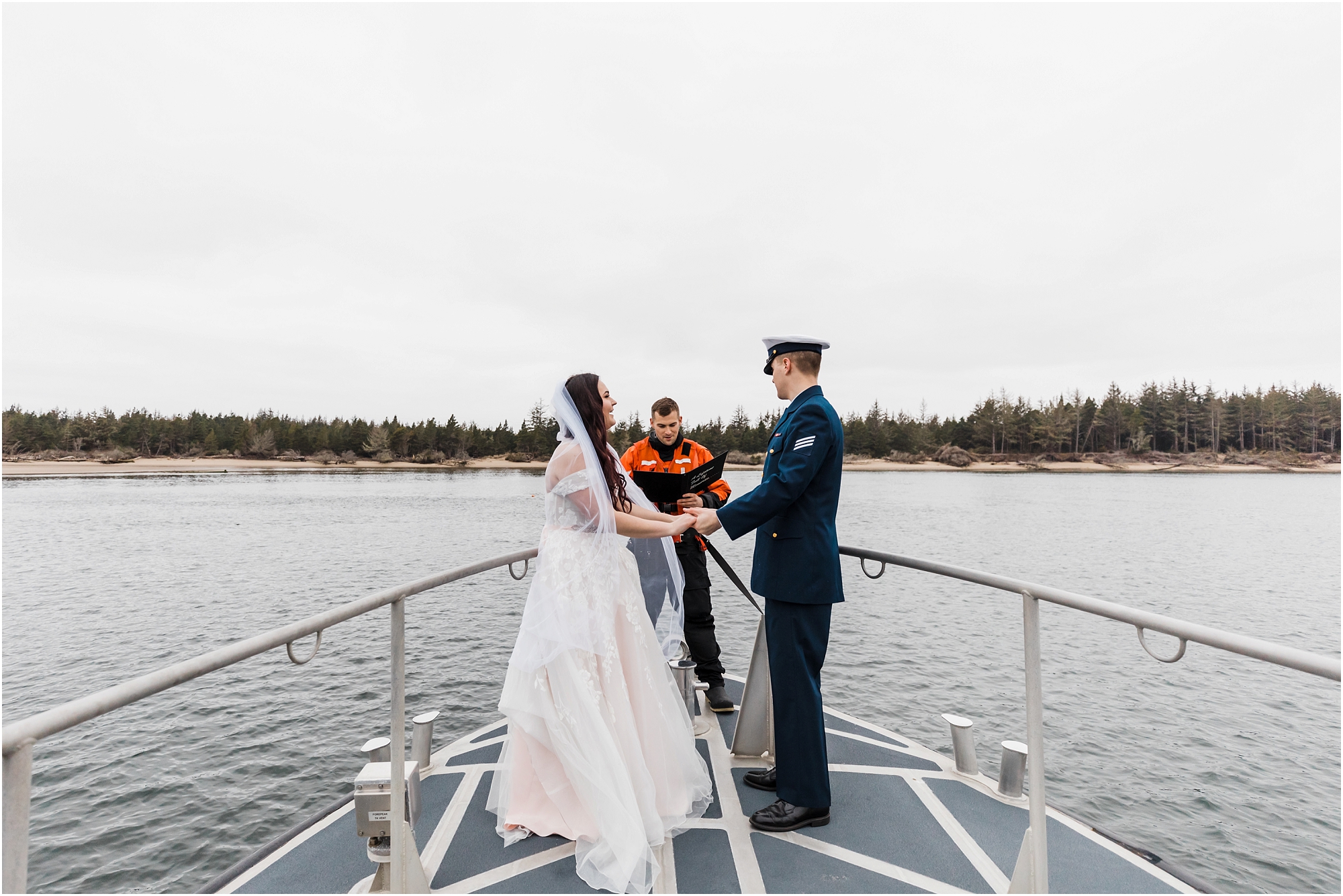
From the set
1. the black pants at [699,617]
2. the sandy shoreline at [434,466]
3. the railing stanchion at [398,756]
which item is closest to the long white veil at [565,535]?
the railing stanchion at [398,756]

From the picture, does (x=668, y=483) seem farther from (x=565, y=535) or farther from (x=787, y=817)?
(x=787, y=817)

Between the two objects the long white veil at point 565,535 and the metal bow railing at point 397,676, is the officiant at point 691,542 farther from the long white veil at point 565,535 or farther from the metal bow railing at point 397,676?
the metal bow railing at point 397,676

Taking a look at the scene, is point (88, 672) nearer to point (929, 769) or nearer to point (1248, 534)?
point (929, 769)

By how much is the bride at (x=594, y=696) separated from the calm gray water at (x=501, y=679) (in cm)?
98

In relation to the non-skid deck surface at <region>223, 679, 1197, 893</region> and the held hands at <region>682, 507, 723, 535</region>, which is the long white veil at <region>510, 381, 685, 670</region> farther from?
the non-skid deck surface at <region>223, 679, 1197, 893</region>

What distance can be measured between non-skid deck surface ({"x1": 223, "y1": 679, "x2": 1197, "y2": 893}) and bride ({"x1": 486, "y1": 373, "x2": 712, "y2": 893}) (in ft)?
0.43

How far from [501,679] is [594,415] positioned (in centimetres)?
807

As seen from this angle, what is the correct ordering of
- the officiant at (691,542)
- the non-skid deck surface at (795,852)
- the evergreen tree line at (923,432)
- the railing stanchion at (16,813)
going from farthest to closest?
the evergreen tree line at (923,432) < the officiant at (691,542) < the non-skid deck surface at (795,852) < the railing stanchion at (16,813)

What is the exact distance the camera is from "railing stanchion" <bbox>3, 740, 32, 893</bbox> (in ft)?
3.21

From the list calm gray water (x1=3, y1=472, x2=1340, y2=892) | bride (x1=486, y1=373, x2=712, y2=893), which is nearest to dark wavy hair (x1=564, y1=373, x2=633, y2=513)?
bride (x1=486, y1=373, x2=712, y2=893)

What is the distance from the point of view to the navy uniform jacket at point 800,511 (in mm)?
2699

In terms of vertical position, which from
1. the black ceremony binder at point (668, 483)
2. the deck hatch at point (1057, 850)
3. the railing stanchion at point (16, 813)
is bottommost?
the deck hatch at point (1057, 850)

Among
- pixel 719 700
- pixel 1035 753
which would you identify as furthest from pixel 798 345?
pixel 719 700

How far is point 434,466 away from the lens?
3538 inches
